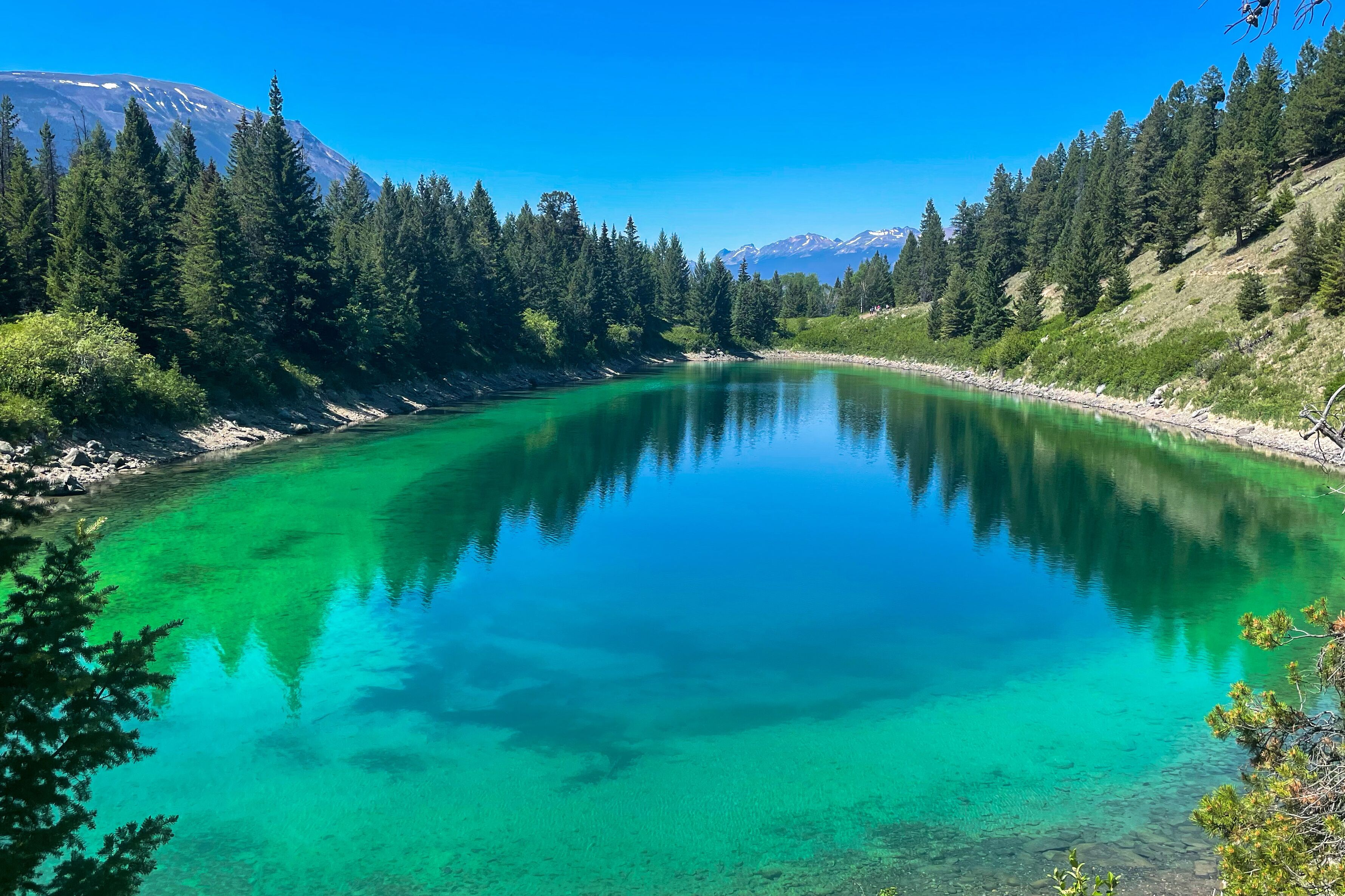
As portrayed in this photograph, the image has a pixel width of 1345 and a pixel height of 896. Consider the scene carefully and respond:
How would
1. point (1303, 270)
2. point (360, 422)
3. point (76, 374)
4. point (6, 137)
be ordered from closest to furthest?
point (76, 374)
point (1303, 270)
point (360, 422)
point (6, 137)

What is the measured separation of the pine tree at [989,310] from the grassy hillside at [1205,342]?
15.9 ft

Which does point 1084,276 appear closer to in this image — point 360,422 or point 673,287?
point 360,422

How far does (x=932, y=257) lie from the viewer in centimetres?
15825

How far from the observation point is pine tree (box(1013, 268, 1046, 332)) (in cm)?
10006

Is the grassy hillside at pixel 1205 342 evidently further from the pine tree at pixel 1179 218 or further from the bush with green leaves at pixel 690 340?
the bush with green leaves at pixel 690 340

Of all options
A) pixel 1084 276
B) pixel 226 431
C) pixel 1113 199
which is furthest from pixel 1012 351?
pixel 226 431

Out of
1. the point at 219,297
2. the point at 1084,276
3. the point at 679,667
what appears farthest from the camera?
the point at 1084,276

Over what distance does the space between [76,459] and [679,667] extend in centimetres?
3260

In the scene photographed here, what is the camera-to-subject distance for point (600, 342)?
128500 millimetres

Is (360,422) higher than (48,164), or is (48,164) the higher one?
(48,164)

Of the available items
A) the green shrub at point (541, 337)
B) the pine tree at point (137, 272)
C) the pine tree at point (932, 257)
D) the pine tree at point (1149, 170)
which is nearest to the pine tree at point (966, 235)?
the pine tree at point (932, 257)

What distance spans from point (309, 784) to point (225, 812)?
131 centimetres

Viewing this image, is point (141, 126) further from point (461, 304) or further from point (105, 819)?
point (105, 819)

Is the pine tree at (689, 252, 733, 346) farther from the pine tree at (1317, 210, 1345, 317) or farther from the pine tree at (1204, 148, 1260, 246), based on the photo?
the pine tree at (1317, 210, 1345, 317)
